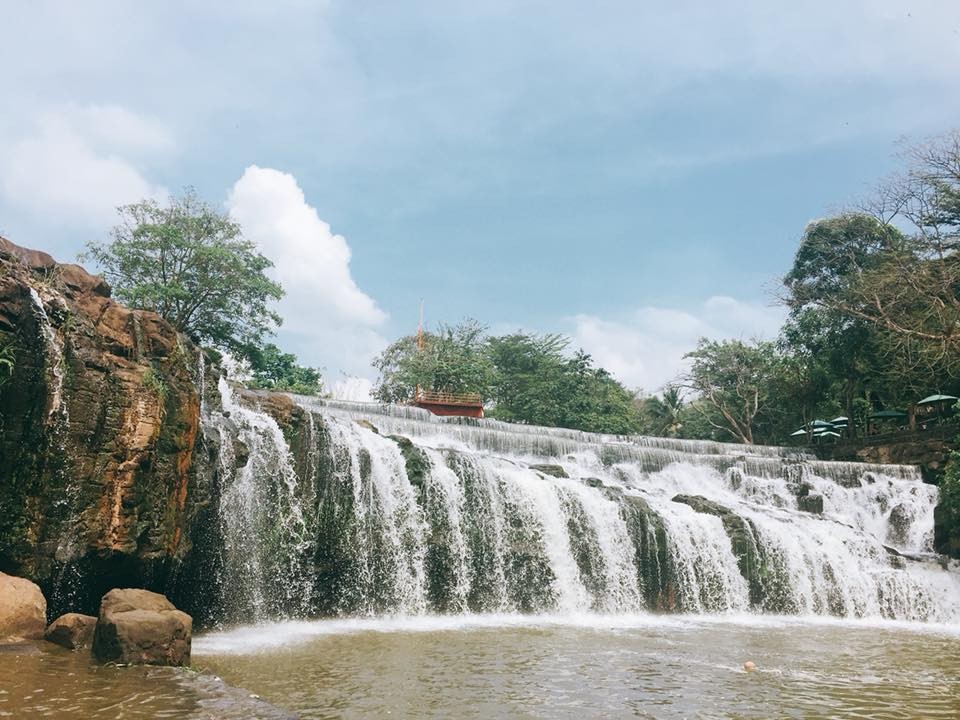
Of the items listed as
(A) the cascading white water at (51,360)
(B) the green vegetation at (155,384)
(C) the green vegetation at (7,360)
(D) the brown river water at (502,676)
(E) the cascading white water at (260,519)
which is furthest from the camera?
(E) the cascading white water at (260,519)

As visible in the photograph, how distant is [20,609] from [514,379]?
38.2m

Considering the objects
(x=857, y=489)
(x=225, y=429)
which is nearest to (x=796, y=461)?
→ (x=857, y=489)

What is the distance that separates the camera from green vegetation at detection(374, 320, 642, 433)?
40750 mm

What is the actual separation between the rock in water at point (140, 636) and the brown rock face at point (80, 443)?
1913 millimetres

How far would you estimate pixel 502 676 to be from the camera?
7.52 metres

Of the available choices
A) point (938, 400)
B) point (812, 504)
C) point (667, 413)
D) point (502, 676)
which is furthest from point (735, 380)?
point (502, 676)

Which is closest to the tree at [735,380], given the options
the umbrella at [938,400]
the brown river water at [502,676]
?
the umbrella at [938,400]

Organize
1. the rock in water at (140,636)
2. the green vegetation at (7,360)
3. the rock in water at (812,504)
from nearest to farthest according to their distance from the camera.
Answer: the rock in water at (140,636), the green vegetation at (7,360), the rock in water at (812,504)

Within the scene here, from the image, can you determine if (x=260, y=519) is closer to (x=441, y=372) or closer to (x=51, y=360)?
(x=51, y=360)

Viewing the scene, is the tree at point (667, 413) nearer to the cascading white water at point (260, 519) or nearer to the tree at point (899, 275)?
the tree at point (899, 275)

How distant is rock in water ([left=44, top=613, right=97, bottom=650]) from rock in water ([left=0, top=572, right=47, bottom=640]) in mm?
156

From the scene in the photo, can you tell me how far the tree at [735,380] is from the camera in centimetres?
4031

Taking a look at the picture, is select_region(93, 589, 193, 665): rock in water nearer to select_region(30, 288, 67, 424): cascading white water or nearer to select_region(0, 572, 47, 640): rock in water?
select_region(0, 572, 47, 640): rock in water

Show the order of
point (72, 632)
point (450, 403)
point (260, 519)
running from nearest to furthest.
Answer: point (72, 632) → point (260, 519) → point (450, 403)
